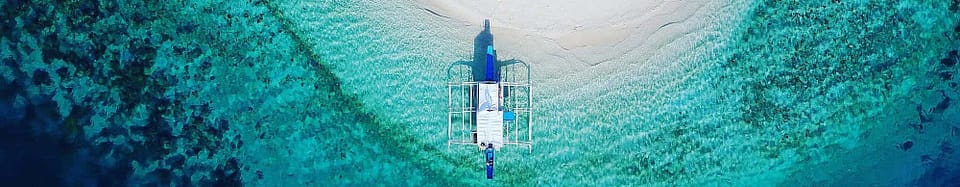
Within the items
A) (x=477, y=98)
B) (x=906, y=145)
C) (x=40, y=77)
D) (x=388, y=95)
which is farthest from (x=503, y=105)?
(x=40, y=77)

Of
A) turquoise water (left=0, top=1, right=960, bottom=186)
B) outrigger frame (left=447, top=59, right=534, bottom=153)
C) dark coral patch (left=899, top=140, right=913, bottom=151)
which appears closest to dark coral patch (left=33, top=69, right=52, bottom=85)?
turquoise water (left=0, top=1, right=960, bottom=186)

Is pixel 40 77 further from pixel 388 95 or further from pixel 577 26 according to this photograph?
pixel 577 26

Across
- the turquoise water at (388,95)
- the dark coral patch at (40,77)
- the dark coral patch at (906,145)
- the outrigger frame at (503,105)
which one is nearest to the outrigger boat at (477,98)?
the outrigger frame at (503,105)

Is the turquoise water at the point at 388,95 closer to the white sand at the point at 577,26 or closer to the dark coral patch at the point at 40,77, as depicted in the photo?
the dark coral patch at the point at 40,77

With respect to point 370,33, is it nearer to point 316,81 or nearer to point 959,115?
point 316,81

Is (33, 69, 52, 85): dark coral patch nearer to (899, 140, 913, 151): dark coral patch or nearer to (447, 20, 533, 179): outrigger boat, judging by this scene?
(447, 20, 533, 179): outrigger boat

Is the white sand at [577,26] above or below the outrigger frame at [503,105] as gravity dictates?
above
